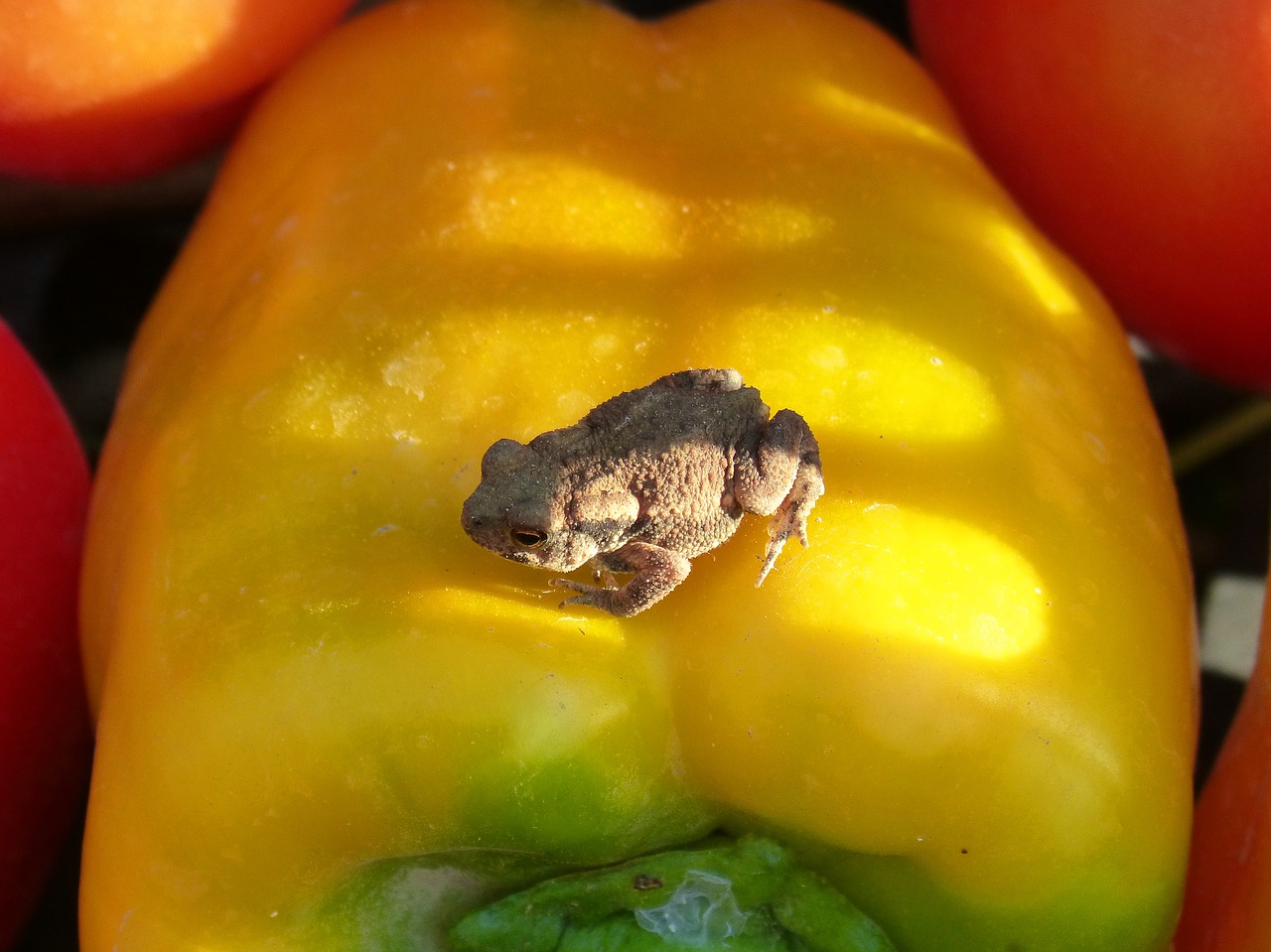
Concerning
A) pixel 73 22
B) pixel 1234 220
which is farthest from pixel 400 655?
pixel 1234 220

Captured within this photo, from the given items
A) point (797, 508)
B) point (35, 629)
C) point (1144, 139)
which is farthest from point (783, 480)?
point (35, 629)

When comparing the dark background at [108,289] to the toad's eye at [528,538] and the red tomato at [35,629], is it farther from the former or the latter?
the toad's eye at [528,538]

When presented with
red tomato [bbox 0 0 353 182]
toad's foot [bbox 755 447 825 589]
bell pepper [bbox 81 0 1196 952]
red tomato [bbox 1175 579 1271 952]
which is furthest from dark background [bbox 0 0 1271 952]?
toad's foot [bbox 755 447 825 589]

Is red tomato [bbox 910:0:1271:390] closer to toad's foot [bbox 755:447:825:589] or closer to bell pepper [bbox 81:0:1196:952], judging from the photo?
bell pepper [bbox 81:0:1196:952]

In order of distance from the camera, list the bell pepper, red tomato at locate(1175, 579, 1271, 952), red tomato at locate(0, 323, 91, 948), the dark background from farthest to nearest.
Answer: the dark background → red tomato at locate(0, 323, 91, 948) → red tomato at locate(1175, 579, 1271, 952) → the bell pepper

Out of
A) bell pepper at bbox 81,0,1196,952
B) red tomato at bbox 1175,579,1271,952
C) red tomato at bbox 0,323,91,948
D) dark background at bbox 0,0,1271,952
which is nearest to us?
bell pepper at bbox 81,0,1196,952

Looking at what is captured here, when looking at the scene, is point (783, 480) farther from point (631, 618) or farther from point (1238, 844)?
point (1238, 844)

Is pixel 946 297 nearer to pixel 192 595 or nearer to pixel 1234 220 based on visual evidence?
pixel 1234 220
